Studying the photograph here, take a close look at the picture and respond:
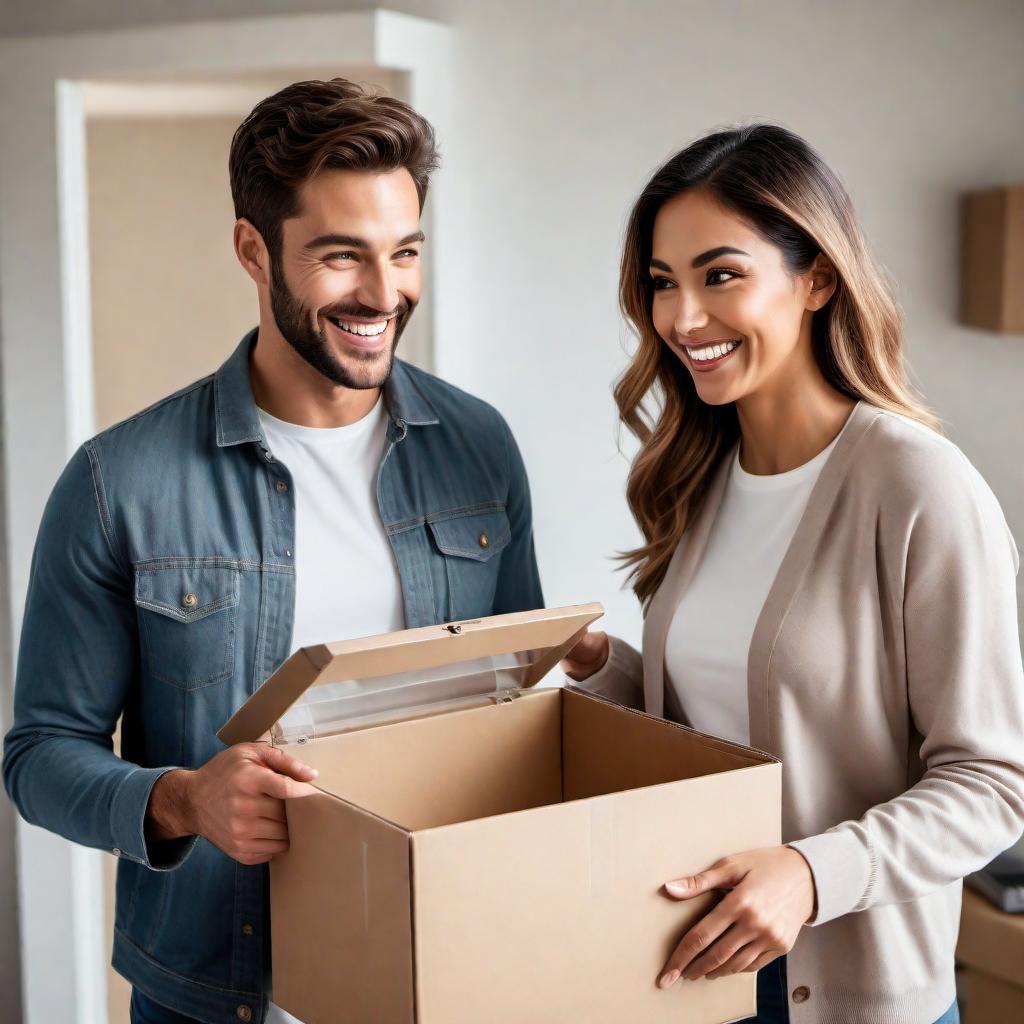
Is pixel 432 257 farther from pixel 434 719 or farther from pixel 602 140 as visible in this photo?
pixel 434 719

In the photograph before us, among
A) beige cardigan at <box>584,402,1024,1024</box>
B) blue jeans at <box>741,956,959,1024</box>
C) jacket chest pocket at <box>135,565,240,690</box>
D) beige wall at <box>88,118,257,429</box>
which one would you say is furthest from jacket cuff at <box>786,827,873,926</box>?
beige wall at <box>88,118,257,429</box>

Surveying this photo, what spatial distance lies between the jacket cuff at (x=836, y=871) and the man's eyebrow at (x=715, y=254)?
0.64m

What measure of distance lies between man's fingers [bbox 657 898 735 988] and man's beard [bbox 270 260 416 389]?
0.72 m

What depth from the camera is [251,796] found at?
1.10m

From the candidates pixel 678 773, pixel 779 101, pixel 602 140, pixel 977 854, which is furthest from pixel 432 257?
pixel 977 854

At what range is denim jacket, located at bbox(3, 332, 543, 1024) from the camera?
1.39 meters

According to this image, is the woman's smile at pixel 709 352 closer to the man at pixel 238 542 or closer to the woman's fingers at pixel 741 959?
the man at pixel 238 542

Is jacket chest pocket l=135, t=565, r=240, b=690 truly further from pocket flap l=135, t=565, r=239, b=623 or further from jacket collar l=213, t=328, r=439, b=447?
jacket collar l=213, t=328, r=439, b=447

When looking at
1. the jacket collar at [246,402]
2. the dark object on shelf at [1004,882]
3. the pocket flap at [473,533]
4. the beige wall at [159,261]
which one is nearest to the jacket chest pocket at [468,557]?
the pocket flap at [473,533]

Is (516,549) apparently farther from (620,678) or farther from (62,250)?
(62,250)

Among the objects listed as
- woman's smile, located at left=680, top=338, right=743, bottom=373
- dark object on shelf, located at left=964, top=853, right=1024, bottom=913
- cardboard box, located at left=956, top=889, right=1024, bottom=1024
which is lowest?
cardboard box, located at left=956, top=889, right=1024, bottom=1024

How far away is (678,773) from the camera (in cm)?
125

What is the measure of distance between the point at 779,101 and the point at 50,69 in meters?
1.35

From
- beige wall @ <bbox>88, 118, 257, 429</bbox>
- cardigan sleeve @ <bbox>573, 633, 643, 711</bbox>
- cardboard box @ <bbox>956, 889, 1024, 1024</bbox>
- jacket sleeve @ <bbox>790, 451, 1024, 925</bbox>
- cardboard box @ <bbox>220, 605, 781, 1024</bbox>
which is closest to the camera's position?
cardboard box @ <bbox>220, 605, 781, 1024</bbox>
